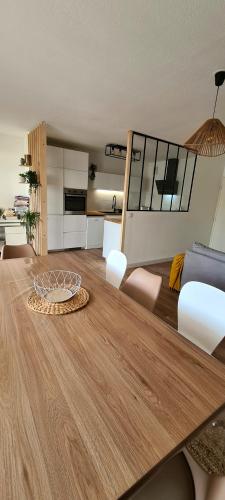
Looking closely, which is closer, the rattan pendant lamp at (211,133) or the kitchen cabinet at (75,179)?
the rattan pendant lamp at (211,133)

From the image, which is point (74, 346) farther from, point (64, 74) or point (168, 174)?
point (168, 174)

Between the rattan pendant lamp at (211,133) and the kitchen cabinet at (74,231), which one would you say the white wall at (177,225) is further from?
the rattan pendant lamp at (211,133)

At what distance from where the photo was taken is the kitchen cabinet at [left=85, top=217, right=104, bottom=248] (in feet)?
16.0

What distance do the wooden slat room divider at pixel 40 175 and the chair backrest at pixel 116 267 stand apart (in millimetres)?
2298

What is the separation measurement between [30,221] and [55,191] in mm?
862

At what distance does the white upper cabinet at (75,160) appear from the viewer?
4.28 metres

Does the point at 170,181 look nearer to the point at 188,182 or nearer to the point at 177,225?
the point at 188,182

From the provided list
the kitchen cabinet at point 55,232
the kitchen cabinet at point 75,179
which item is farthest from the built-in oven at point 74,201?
the kitchen cabinet at point 55,232

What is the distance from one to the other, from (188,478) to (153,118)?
3369 millimetres

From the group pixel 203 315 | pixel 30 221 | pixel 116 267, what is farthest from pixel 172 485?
pixel 30 221

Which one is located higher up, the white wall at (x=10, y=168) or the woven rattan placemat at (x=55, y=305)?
the white wall at (x=10, y=168)

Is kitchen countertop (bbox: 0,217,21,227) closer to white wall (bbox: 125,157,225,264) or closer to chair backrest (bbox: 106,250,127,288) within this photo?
white wall (bbox: 125,157,225,264)

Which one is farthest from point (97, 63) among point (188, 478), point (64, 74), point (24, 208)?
point (24, 208)

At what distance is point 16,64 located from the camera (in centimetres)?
189
